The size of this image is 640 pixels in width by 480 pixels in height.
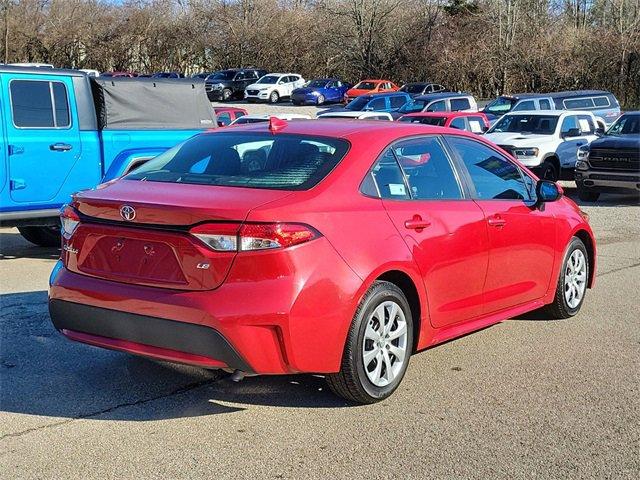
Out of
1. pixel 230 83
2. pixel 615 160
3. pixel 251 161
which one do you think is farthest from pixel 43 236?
pixel 230 83

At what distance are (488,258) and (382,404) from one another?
140cm

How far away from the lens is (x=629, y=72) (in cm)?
4416

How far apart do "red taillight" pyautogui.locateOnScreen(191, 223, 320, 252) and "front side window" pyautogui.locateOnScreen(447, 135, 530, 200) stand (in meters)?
1.96

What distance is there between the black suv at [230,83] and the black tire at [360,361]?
45641mm

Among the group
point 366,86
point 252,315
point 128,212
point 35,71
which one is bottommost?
point 366,86

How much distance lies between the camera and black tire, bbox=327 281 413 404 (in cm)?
475

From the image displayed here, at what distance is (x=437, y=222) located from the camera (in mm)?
5418

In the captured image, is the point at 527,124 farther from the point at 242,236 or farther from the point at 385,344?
the point at 242,236

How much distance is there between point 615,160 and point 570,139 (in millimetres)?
2840

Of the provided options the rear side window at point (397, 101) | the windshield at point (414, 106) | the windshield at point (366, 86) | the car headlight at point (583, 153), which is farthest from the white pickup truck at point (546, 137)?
the windshield at point (366, 86)

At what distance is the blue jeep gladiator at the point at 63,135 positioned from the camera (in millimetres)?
9125

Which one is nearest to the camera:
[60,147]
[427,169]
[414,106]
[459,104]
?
[427,169]

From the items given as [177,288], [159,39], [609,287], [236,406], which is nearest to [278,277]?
[177,288]

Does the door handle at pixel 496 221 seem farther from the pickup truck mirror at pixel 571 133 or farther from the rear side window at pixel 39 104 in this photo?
the pickup truck mirror at pixel 571 133
